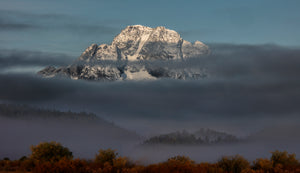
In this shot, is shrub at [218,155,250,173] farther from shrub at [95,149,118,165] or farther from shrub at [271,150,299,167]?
shrub at [95,149,118,165]

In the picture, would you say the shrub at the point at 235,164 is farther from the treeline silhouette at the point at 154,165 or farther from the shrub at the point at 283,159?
the shrub at the point at 283,159

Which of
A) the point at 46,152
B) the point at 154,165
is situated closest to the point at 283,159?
the point at 154,165

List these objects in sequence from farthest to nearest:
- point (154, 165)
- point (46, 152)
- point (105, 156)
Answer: point (46, 152) < point (105, 156) < point (154, 165)

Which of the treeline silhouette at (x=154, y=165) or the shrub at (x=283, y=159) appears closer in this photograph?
the treeline silhouette at (x=154, y=165)

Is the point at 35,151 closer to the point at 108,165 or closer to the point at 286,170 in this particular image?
the point at 108,165

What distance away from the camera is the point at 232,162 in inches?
1784

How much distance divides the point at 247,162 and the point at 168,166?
1084 cm

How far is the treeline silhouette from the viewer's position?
39.5 m

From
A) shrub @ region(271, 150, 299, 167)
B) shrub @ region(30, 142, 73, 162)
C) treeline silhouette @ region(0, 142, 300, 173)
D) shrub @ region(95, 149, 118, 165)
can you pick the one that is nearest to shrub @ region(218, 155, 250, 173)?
treeline silhouette @ region(0, 142, 300, 173)

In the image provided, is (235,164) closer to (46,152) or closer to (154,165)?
(154,165)

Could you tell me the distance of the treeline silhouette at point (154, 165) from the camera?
39.5 metres

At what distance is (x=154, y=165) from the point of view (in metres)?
40.5

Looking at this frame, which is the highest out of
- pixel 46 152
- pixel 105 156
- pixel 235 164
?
pixel 105 156

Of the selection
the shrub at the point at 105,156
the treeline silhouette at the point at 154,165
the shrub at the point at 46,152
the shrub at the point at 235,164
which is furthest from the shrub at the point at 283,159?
the shrub at the point at 46,152
